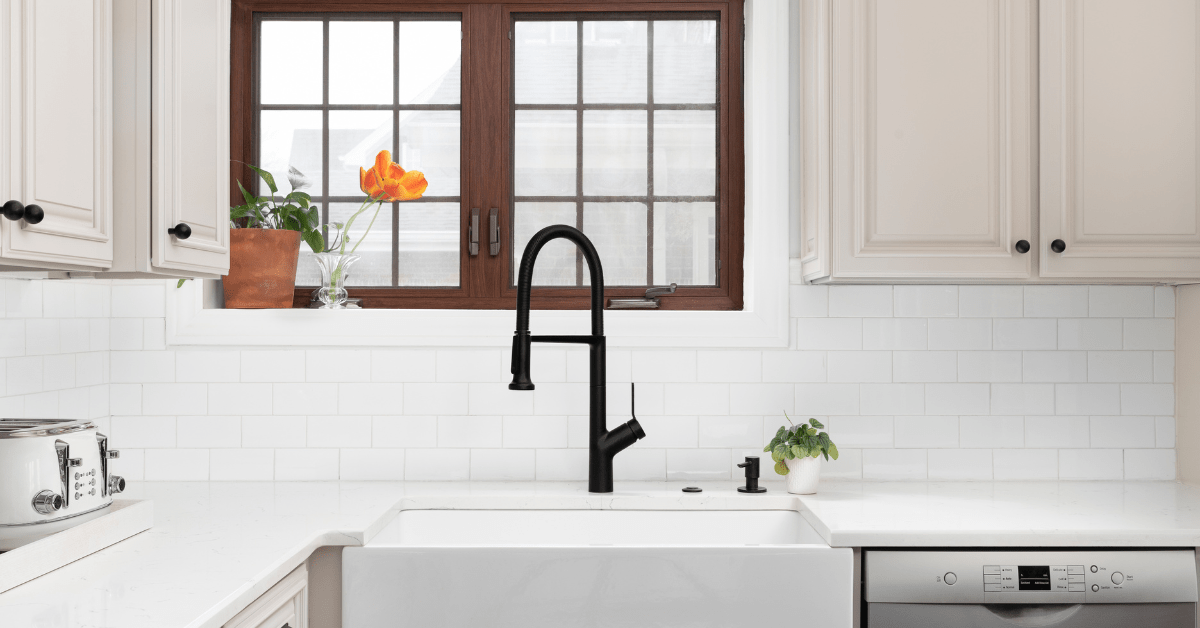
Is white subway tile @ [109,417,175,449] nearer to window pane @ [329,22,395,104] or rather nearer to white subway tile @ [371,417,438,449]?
white subway tile @ [371,417,438,449]

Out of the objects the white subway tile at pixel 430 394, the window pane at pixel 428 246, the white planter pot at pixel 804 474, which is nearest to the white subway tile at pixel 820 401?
the white planter pot at pixel 804 474

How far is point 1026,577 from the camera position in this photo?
5.05ft

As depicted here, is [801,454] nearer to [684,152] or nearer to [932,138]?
[932,138]

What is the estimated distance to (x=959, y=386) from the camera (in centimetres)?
212

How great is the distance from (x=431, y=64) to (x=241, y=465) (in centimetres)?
119

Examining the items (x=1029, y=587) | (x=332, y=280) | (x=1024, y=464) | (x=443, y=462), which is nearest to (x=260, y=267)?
(x=332, y=280)

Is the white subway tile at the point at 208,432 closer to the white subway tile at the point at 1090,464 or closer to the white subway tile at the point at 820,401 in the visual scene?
the white subway tile at the point at 820,401

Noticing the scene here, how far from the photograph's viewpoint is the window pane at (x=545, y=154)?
228 centimetres

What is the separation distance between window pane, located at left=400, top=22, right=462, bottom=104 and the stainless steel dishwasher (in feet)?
5.28

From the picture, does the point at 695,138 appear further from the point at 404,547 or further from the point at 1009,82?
the point at 404,547

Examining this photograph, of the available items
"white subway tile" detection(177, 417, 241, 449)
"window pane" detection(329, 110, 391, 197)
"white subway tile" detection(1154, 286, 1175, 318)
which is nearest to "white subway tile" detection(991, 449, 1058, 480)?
"white subway tile" detection(1154, 286, 1175, 318)

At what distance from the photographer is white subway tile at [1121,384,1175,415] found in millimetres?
2123

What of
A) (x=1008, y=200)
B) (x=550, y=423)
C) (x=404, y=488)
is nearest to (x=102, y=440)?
(x=404, y=488)

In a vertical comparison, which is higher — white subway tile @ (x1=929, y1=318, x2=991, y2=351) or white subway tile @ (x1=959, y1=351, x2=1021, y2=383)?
white subway tile @ (x1=929, y1=318, x2=991, y2=351)
